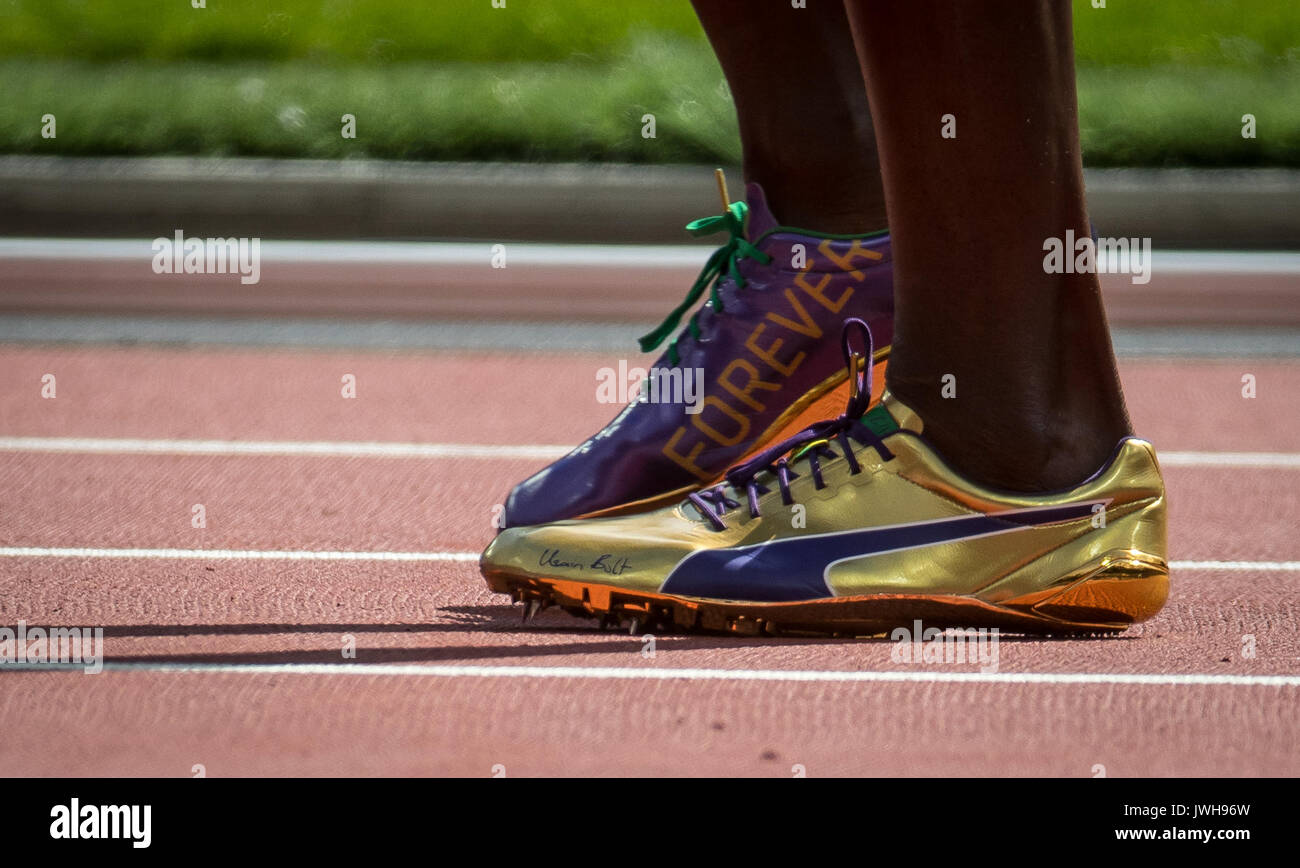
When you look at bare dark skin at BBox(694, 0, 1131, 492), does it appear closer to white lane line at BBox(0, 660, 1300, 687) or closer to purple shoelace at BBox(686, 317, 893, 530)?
purple shoelace at BBox(686, 317, 893, 530)

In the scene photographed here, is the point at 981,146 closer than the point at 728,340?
Yes

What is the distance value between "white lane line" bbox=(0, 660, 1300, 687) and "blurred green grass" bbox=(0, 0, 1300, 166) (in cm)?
522

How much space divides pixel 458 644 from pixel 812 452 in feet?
1.44

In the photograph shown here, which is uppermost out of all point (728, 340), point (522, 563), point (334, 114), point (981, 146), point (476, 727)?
point (334, 114)

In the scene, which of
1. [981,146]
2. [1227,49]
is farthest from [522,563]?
[1227,49]

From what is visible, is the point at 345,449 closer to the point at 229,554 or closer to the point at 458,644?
the point at 229,554

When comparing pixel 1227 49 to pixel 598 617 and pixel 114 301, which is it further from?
pixel 598 617

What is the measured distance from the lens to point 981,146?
1655 millimetres

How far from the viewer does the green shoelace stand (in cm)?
205

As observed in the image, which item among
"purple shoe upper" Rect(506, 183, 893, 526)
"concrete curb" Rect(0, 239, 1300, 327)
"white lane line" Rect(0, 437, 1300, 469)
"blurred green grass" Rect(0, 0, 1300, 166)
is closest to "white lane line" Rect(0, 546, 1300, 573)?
"purple shoe upper" Rect(506, 183, 893, 526)

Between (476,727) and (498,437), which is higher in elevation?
(498,437)

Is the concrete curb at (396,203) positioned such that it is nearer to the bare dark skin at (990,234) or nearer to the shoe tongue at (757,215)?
the shoe tongue at (757,215)

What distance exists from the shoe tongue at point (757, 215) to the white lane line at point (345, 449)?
134 centimetres

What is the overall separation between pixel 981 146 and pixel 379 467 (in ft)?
5.80
